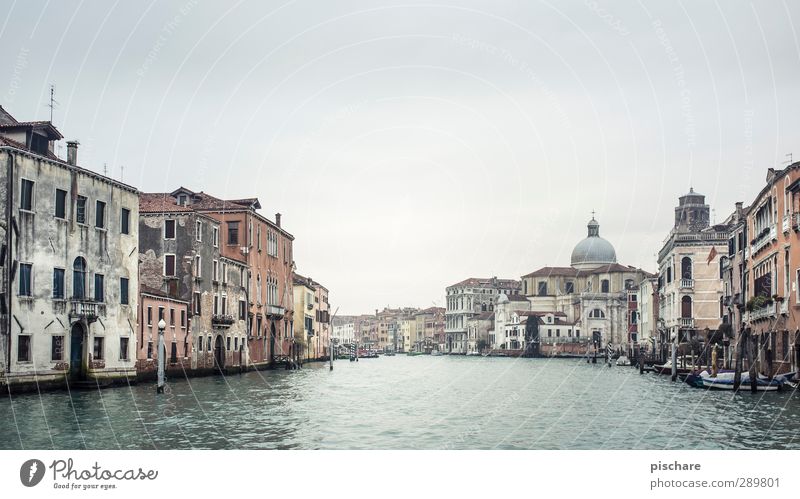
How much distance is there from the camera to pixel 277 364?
108ft

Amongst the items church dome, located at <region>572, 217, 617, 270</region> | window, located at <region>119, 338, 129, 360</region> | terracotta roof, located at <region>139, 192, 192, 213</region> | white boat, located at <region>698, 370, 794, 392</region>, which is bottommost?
white boat, located at <region>698, 370, 794, 392</region>

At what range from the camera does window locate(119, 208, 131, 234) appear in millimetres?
20141

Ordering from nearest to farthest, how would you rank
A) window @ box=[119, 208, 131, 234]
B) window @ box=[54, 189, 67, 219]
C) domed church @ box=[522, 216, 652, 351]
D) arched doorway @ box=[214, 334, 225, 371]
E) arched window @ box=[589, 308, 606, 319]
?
window @ box=[54, 189, 67, 219] → window @ box=[119, 208, 131, 234] → arched doorway @ box=[214, 334, 225, 371] → domed church @ box=[522, 216, 652, 351] → arched window @ box=[589, 308, 606, 319]

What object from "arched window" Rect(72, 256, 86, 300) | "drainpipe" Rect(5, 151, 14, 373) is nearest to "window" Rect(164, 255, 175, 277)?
"arched window" Rect(72, 256, 86, 300)

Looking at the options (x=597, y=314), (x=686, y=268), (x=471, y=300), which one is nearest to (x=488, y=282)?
(x=471, y=300)

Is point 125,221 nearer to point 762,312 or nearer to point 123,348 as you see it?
point 123,348

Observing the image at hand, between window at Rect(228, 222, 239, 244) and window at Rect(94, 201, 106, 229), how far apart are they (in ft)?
30.8

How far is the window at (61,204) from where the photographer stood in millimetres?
17547

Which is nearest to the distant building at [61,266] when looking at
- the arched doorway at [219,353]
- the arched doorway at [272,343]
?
the arched doorway at [219,353]

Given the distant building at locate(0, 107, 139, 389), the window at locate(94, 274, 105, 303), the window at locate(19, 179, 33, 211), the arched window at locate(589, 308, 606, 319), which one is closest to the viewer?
the distant building at locate(0, 107, 139, 389)

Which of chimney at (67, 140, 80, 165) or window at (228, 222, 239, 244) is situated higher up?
chimney at (67, 140, 80, 165)

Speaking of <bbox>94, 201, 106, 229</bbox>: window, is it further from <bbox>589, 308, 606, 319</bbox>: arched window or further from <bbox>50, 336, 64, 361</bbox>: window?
<bbox>589, 308, 606, 319</bbox>: arched window

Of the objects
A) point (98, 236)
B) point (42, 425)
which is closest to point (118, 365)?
point (98, 236)
